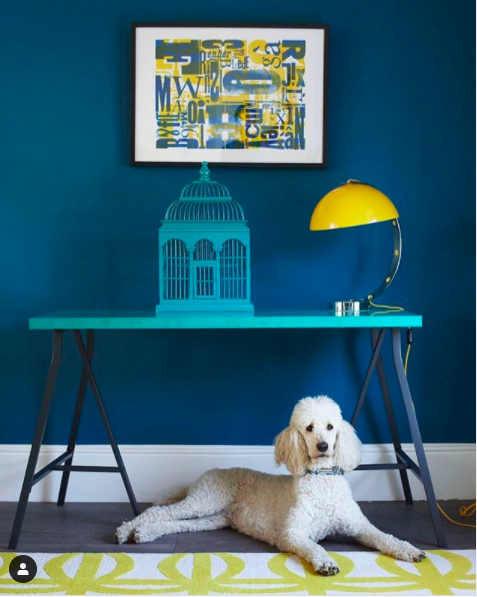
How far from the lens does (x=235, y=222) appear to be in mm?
2613

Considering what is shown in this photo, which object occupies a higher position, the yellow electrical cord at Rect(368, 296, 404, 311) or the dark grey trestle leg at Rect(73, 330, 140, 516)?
the yellow electrical cord at Rect(368, 296, 404, 311)

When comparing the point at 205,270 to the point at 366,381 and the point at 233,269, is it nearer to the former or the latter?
the point at 233,269

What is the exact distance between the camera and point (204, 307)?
2.58 m

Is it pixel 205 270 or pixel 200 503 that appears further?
pixel 205 270

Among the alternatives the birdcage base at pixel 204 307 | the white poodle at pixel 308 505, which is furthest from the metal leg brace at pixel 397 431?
the birdcage base at pixel 204 307

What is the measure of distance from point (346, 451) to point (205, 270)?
0.87 metres

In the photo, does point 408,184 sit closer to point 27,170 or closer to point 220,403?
point 220,403

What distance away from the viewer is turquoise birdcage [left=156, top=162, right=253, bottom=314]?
8.50 feet

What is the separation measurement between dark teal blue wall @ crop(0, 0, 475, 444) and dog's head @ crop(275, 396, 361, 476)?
57 centimetres

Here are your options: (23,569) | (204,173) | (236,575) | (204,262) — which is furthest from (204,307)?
(23,569)

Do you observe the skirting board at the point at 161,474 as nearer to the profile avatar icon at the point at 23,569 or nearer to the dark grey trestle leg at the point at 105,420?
the dark grey trestle leg at the point at 105,420

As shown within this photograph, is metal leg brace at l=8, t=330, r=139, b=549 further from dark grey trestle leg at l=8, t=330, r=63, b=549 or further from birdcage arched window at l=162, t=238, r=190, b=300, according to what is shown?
birdcage arched window at l=162, t=238, r=190, b=300

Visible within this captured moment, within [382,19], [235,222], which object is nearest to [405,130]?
[382,19]

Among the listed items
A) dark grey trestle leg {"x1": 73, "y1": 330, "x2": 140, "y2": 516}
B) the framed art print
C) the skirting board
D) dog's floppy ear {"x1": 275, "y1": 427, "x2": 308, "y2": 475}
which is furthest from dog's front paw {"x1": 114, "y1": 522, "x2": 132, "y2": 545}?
the framed art print
